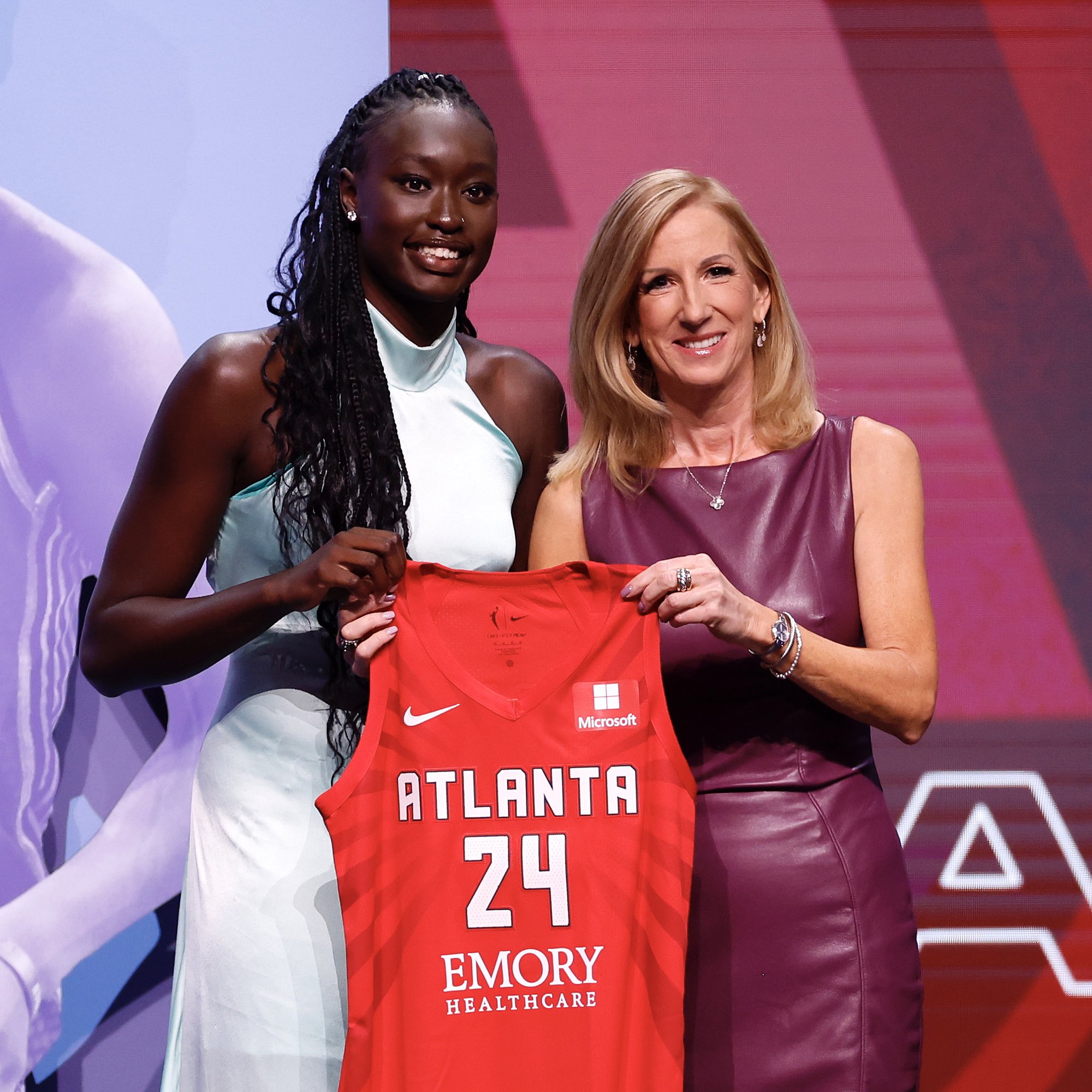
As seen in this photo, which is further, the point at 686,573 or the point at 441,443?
the point at 441,443

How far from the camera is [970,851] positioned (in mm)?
2652

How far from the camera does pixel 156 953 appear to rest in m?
2.65

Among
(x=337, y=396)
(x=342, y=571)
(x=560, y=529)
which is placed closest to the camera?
(x=342, y=571)

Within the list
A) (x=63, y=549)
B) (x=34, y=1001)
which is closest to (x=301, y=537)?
(x=63, y=549)

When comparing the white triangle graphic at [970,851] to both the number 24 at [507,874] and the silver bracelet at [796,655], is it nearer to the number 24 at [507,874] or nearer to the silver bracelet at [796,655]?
the silver bracelet at [796,655]

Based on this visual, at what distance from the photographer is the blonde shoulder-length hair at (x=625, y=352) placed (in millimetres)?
1729

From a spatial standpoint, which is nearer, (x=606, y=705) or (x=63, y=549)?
(x=606, y=705)

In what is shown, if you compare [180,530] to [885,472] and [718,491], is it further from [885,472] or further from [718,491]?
[885,472]

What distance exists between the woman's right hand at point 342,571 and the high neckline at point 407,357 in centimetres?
35

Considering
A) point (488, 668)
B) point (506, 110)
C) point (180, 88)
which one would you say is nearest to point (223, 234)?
point (180, 88)

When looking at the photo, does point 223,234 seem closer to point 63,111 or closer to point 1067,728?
point 63,111

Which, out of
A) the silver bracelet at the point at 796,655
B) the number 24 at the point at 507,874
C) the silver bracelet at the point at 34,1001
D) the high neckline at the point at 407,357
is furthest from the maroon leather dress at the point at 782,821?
the silver bracelet at the point at 34,1001

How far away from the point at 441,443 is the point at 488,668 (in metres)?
0.35

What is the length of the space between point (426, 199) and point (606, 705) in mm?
723
